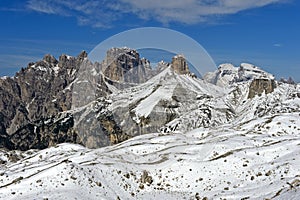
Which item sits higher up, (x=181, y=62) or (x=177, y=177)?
(x=181, y=62)

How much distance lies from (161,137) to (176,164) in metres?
34.6

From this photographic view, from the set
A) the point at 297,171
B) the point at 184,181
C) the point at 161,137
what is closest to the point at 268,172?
Result: the point at 297,171

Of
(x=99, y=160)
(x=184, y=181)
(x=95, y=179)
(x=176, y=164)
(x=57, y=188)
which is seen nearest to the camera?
(x=57, y=188)

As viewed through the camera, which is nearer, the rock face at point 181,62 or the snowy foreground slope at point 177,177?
the snowy foreground slope at point 177,177

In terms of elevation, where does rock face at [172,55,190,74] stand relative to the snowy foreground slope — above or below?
above

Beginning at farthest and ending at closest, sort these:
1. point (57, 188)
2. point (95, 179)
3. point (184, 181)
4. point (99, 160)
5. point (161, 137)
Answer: point (161, 137) < point (99, 160) < point (184, 181) < point (95, 179) < point (57, 188)

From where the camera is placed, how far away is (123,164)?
56.3 meters

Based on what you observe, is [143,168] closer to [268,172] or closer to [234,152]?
[234,152]

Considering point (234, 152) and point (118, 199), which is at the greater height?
point (234, 152)

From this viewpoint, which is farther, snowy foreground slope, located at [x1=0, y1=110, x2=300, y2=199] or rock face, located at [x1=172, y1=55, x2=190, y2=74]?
rock face, located at [x1=172, y1=55, x2=190, y2=74]

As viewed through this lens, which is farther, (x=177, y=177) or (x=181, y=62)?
(x=181, y=62)

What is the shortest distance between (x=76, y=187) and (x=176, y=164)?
17635 mm

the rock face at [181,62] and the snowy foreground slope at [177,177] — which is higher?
the rock face at [181,62]

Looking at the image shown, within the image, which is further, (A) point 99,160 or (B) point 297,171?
(A) point 99,160
